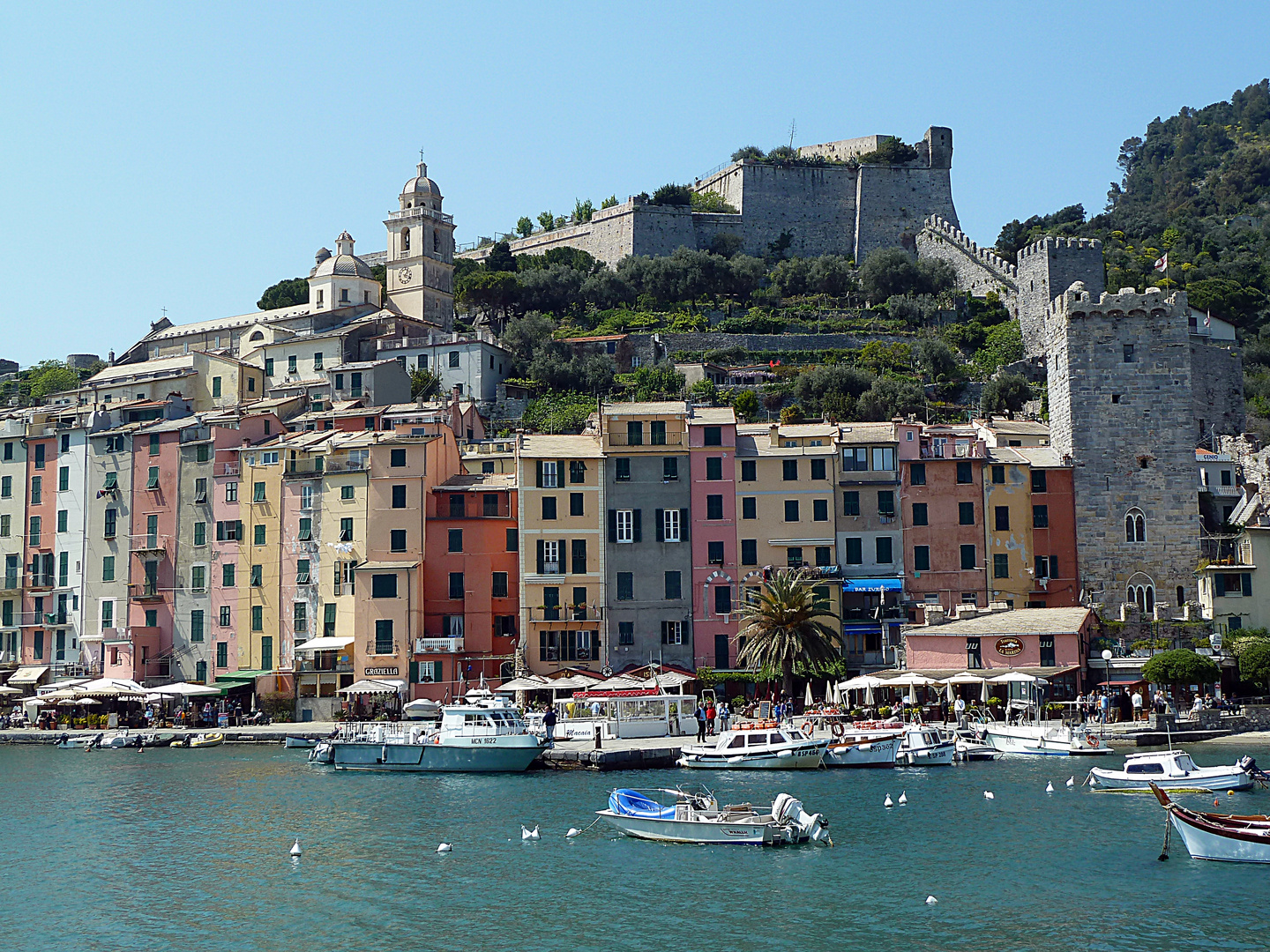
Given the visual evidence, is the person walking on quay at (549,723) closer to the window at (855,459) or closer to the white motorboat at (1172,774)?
the window at (855,459)

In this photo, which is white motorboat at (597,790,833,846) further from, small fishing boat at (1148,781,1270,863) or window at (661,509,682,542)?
window at (661,509,682,542)

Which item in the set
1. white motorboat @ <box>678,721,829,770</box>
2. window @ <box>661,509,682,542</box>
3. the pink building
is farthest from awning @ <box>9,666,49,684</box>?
white motorboat @ <box>678,721,829,770</box>

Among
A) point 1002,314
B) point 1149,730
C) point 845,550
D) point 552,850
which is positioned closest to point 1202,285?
point 1002,314

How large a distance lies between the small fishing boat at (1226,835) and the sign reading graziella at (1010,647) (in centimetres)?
2390

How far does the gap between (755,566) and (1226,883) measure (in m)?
32.8

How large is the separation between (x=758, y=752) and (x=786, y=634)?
10.4m

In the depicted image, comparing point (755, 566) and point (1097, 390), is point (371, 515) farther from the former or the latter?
point (1097, 390)

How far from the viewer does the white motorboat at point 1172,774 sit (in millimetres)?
37469

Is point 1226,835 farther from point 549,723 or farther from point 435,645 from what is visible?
point 435,645

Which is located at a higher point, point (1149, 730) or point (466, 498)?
point (466, 498)

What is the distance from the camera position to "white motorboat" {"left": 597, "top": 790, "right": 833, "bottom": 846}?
32.5 m

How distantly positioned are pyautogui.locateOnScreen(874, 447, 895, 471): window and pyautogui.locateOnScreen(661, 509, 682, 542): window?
8513mm

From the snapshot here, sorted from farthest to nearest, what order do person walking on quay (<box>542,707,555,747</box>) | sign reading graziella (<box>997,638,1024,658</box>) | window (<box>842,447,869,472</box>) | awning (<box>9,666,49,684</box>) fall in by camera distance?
1. awning (<box>9,666,49,684</box>)
2. window (<box>842,447,869,472</box>)
3. sign reading graziella (<box>997,638,1024,658</box>)
4. person walking on quay (<box>542,707,555,747</box>)

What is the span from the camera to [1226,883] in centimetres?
2816
